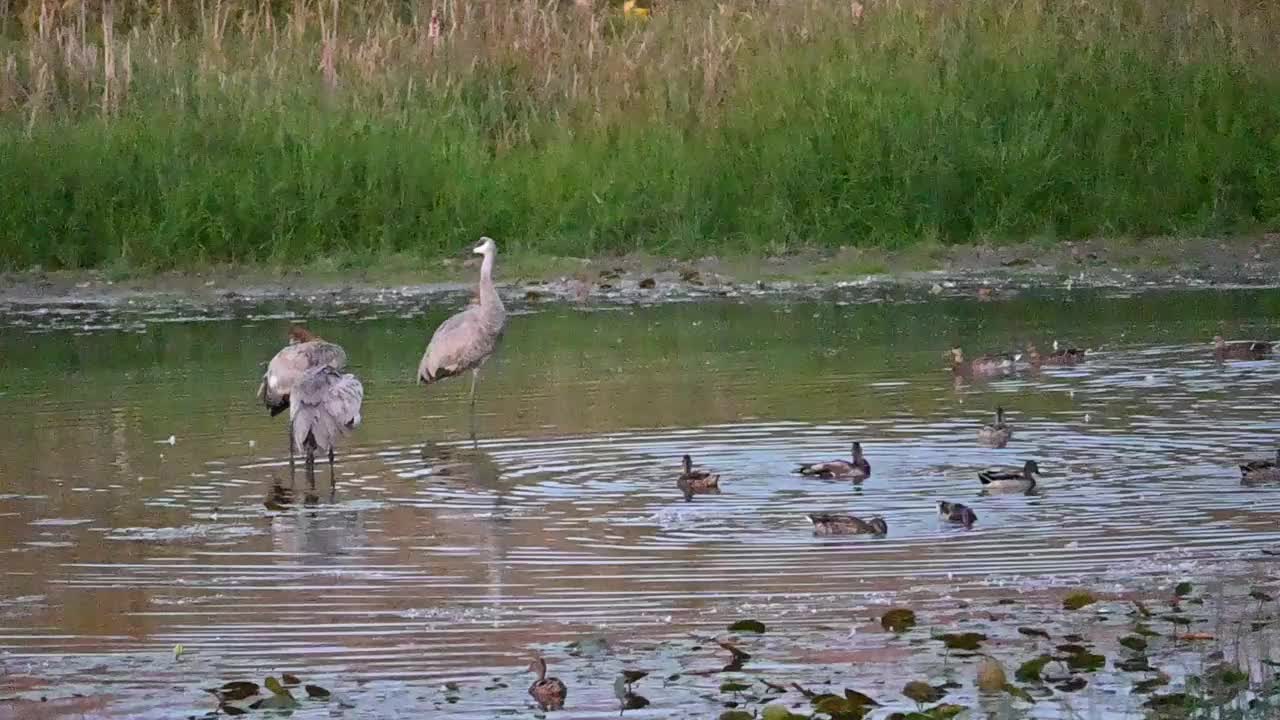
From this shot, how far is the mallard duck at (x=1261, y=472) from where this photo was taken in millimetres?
9867

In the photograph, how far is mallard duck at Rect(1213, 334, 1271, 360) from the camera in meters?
13.9

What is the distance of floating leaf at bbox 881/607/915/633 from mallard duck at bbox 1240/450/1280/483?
314 centimetres

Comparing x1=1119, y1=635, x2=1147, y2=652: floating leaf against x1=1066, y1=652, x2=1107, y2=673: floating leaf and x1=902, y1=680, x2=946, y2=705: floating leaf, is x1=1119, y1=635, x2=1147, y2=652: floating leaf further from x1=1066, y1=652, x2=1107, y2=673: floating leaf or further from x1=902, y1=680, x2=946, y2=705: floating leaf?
x1=902, y1=680, x2=946, y2=705: floating leaf

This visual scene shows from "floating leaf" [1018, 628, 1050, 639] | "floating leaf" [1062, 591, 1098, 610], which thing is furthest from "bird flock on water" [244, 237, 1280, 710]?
"floating leaf" [1062, 591, 1098, 610]

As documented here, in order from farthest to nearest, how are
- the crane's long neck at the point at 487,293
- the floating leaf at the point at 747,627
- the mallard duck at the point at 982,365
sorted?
the crane's long neck at the point at 487,293, the mallard duck at the point at 982,365, the floating leaf at the point at 747,627

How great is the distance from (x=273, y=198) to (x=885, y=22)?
621cm

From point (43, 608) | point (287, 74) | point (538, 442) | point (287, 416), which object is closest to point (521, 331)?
point (287, 416)

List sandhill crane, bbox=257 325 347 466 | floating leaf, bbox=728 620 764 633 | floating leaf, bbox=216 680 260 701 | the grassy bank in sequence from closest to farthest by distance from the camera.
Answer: floating leaf, bbox=216 680 260 701 < floating leaf, bbox=728 620 764 633 < sandhill crane, bbox=257 325 347 466 < the grassy bank

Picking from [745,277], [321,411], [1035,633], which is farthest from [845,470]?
[745,277]

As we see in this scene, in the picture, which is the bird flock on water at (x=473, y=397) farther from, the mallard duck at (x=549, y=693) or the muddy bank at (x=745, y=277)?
the muddy bank at (x=745, y=277)

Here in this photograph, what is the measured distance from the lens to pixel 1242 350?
45.6 feet

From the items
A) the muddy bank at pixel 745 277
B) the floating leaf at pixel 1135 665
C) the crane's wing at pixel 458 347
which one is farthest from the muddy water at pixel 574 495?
the muddy bank at pixel 745 277

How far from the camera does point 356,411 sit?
456 inches

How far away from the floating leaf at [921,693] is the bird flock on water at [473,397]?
3.13 feet
